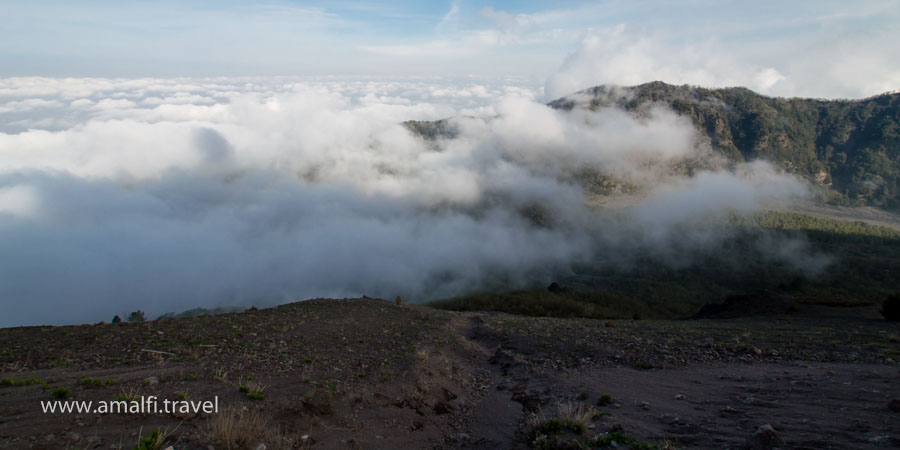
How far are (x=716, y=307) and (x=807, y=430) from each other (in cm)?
4554

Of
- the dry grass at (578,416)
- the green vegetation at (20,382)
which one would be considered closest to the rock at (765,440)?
the dry grass at (578,416)

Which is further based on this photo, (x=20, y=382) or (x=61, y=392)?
(x=20, y=382)

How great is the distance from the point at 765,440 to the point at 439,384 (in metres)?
9.40

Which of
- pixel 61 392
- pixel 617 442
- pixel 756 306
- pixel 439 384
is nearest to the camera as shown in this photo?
pixel 617 442

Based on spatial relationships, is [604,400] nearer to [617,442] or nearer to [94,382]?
[617,442]

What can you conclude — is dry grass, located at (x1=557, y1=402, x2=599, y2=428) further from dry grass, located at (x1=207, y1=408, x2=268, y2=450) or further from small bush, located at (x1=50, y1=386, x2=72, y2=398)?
small bush, located at (x1=50, y1=386, x2=72, y2=398)

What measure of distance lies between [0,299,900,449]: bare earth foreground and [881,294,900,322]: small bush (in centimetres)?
1316

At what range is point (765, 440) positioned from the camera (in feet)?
24.8

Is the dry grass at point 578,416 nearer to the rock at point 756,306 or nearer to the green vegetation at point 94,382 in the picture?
the green vegetation at point 94,382

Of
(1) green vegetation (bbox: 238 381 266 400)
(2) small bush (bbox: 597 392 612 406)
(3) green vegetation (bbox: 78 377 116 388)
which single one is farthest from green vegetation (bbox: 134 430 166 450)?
(2) small bush (bbox: 597 392 612 406)

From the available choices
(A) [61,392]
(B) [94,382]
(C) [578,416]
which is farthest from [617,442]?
(B) [94,382]

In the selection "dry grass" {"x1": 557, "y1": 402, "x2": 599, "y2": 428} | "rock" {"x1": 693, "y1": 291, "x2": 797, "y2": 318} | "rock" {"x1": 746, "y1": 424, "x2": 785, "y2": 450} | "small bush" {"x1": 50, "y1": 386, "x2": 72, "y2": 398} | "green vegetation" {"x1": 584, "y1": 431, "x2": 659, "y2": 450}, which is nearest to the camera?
"rock" {"x1": 746, "y1": 424, "x2": 785, "y2": 450}

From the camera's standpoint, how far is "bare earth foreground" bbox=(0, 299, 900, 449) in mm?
8367

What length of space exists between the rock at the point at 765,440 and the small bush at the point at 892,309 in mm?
32235
